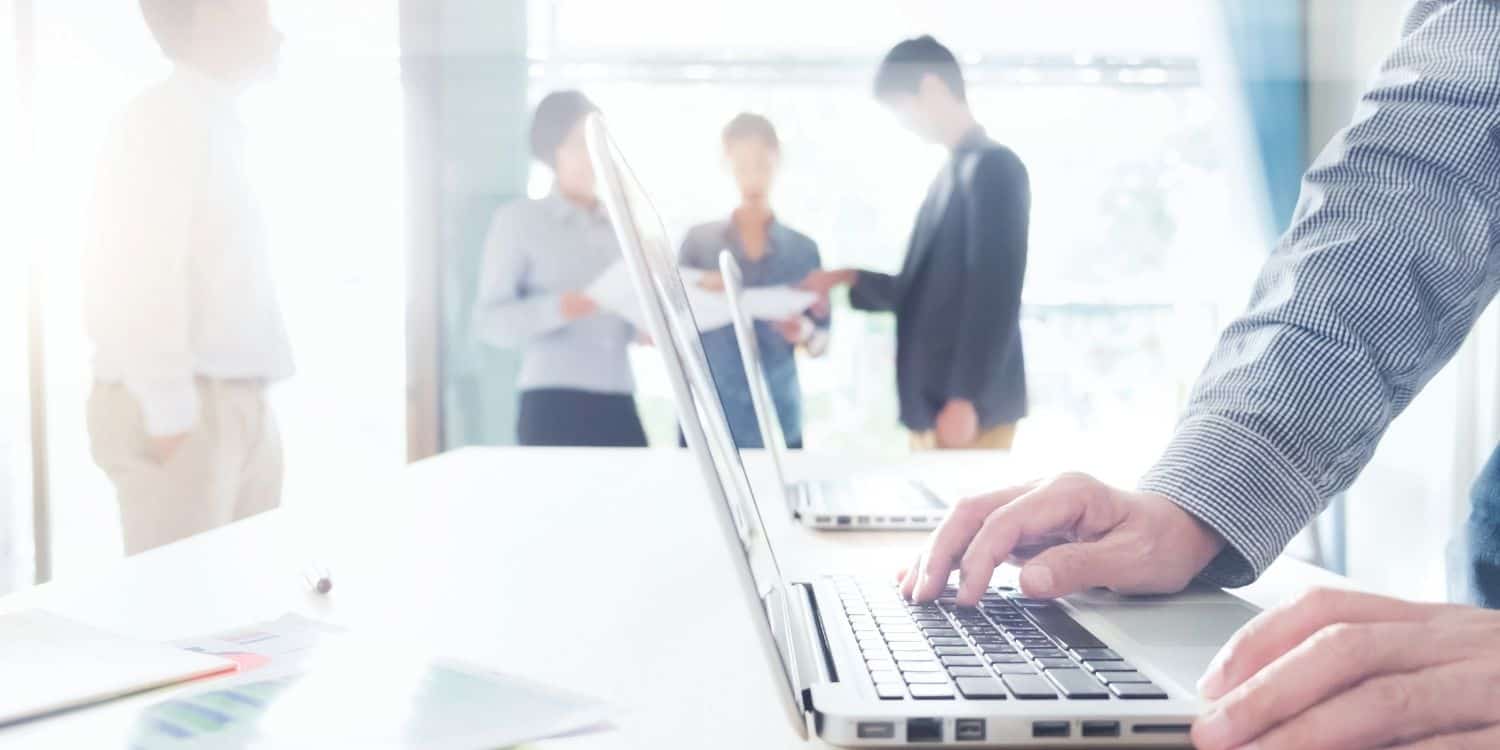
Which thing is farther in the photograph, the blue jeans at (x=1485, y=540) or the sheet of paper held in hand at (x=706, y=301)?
the sheet of paper held in hand at (x=706, y=301)

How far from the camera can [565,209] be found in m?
3.21

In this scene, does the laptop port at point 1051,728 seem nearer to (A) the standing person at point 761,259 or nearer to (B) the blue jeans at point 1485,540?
(B) the blue jeans at point 1485,540

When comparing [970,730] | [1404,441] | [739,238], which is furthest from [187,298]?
[1404,441]

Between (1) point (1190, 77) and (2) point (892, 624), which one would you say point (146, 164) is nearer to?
(2) point (892, 624)

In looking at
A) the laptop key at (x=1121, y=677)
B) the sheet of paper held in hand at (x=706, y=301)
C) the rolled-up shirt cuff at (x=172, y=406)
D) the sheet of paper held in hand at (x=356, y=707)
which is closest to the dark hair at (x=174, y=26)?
the rolled-up shirt cuff at (x=172, y=406)

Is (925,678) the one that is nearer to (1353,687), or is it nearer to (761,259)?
(1353,687)

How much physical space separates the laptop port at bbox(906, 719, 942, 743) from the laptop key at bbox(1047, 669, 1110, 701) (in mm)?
62

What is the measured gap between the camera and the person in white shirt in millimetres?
2807

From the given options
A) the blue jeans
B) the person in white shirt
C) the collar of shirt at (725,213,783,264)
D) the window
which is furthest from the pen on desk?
the window

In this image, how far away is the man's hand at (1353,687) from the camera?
450mm

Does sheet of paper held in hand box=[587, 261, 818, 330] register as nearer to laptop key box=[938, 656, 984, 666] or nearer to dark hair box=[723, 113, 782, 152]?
dark hair box=[723, 113, 782, 152]

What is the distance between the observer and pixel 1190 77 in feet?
12.5

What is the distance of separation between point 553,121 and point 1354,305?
8.67ft

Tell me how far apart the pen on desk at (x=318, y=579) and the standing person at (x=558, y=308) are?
2.32 m
